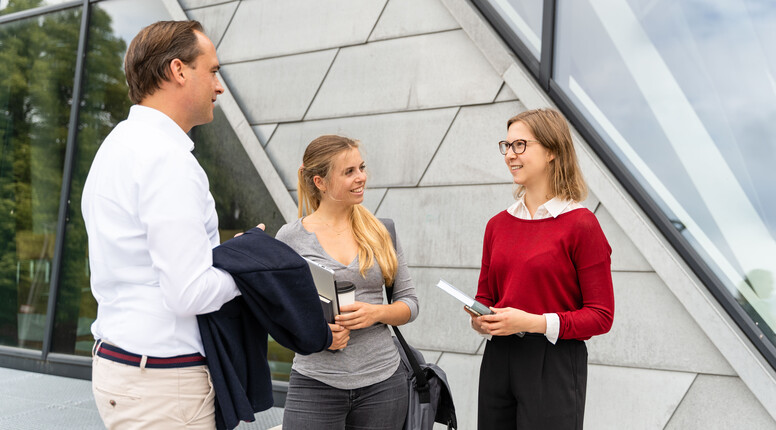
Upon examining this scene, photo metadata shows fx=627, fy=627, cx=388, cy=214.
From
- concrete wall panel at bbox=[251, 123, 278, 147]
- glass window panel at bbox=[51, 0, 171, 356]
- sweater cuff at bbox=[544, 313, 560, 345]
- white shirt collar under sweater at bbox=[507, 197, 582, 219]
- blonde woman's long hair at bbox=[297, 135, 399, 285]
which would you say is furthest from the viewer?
glass window panel at bbox=[51, 0, 171, 356]

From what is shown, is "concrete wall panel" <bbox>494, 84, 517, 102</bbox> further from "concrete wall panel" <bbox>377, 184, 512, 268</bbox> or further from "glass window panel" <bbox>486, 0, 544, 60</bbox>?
"concrete wall panel" <bbox>377, 184, 512, 268</bbox>

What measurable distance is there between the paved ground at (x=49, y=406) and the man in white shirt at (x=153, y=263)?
9.56ft

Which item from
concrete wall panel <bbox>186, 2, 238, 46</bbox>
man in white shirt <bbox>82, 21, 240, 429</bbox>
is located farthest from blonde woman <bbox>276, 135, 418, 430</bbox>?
concrete wall panel <bbox>186, 2, 238, 46</bbox>

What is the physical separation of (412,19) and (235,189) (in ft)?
6.52

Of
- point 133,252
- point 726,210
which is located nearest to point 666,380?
point 726,210

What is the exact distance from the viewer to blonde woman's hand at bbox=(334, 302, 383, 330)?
86.3 inches

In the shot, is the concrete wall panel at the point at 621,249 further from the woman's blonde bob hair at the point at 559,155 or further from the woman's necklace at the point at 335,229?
the woman's necklace at the point at 335,229

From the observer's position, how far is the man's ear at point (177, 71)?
156cm

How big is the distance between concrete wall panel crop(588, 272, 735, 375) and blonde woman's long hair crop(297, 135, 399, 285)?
1652 millimetres

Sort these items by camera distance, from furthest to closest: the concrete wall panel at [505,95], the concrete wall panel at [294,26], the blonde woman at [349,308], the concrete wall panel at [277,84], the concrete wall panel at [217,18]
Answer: the concrete wall panel at [217,18] → the concrete wall panel at [277,84] → the concrete wall panel at [294,26] → the concrete wall panel at [505,95] → the blonde woman at [349,308]

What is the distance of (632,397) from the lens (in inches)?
137

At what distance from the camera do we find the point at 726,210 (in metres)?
3.42

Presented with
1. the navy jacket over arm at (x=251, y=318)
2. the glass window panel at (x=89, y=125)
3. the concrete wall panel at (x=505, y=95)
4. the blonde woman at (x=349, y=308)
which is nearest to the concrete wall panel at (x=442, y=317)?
the concrete wall panel at (x=505, y=95)

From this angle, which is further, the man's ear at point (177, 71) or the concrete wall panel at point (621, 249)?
the concrete wall panel at point (621, 249)
